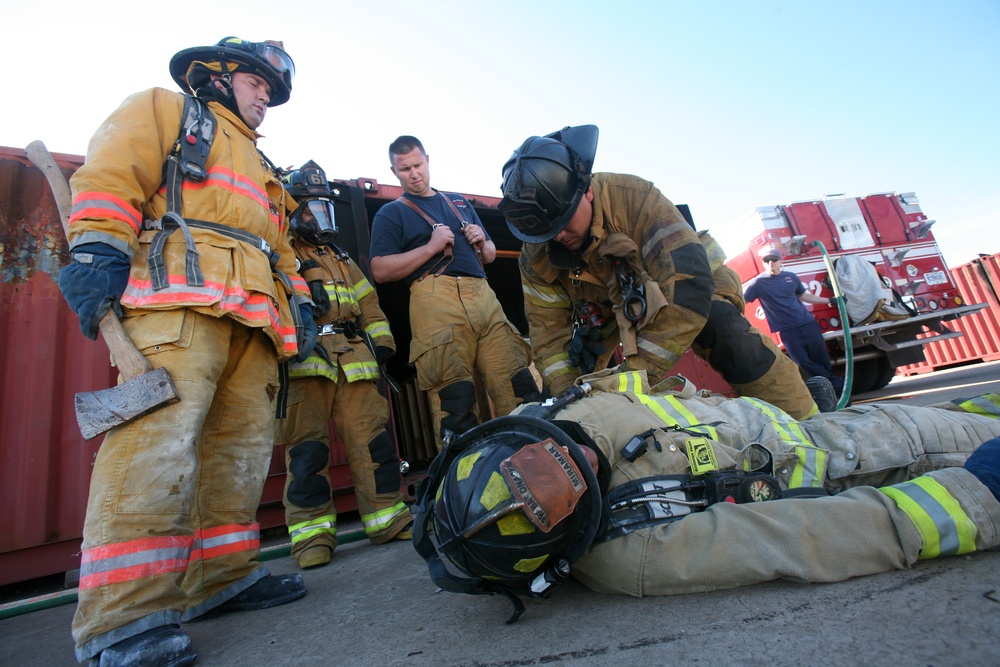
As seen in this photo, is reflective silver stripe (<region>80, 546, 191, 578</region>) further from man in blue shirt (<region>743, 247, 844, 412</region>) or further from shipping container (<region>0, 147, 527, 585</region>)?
man in blue shirt (<region>743, 247, 844, 412</region>)

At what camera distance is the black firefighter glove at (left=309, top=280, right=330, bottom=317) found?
9.43 feet

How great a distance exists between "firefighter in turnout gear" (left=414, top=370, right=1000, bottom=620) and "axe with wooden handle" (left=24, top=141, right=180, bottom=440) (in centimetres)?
83

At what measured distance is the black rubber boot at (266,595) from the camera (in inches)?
69.6

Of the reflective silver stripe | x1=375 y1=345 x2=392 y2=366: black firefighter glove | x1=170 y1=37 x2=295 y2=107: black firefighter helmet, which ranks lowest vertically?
the reflective silver stripe

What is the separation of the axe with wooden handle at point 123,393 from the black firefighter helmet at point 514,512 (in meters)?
0.86

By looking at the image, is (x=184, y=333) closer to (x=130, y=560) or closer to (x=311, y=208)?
(x=130, y=560)

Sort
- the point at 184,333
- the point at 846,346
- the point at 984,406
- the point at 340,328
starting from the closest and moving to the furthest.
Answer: the point at 184,333, the point at 984,406, the point at 340,328, the point at 846,346

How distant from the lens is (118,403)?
1433 millimetres

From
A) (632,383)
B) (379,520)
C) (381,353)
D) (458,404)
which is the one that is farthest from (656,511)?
(381,353)

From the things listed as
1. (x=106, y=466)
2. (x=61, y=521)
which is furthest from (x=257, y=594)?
(x=61, y=521)

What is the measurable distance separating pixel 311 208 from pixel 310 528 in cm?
182

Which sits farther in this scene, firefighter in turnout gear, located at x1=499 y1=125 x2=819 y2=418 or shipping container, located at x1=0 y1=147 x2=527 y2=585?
shipping container, located at x1=0 y1=147 x2=527 y2=585

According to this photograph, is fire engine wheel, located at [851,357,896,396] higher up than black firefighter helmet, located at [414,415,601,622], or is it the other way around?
black firefighter helmet, located at [414,415,601,622]

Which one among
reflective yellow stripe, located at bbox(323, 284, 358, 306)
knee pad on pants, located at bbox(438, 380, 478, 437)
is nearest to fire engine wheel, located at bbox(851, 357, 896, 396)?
knee pad on pants, located at bbox(438, 380, 478, 437)
